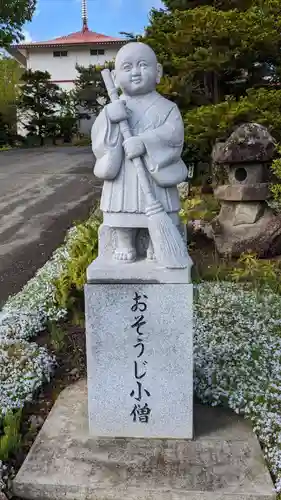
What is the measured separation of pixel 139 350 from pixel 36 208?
26.9 ft

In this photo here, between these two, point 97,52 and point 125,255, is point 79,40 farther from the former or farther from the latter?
point 125,255

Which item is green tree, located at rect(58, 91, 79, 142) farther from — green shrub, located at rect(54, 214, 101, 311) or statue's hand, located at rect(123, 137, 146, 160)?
statue's hand, located at rect(123, 137, 146, 160)

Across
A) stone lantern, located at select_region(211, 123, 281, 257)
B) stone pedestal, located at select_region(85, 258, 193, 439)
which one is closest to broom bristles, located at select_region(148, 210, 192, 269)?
stone pedestal, located at select_region(85, 258, 193, 439)

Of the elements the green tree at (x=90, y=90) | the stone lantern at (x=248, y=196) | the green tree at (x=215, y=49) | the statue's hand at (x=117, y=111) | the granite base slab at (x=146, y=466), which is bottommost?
the granite base slab at (x=146, y=466)

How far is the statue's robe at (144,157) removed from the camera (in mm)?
2965

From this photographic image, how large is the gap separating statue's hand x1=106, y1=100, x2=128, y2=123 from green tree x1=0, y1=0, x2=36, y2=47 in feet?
39.6

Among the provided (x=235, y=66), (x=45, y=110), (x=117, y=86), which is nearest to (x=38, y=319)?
(x=117, y=86)

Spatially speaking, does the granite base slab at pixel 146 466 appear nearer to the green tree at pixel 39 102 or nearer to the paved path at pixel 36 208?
the paved path at pixel 36 208

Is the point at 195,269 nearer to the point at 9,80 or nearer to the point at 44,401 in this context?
the point at 44,401

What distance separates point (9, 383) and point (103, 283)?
1423 mm

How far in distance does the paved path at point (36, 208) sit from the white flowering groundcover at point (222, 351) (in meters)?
1.18

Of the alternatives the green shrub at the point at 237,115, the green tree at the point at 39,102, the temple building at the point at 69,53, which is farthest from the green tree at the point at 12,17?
the temple building at the point at 69,53

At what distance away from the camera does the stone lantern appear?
6.99 meters

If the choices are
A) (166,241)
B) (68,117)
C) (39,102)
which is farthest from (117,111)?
(68,117)
